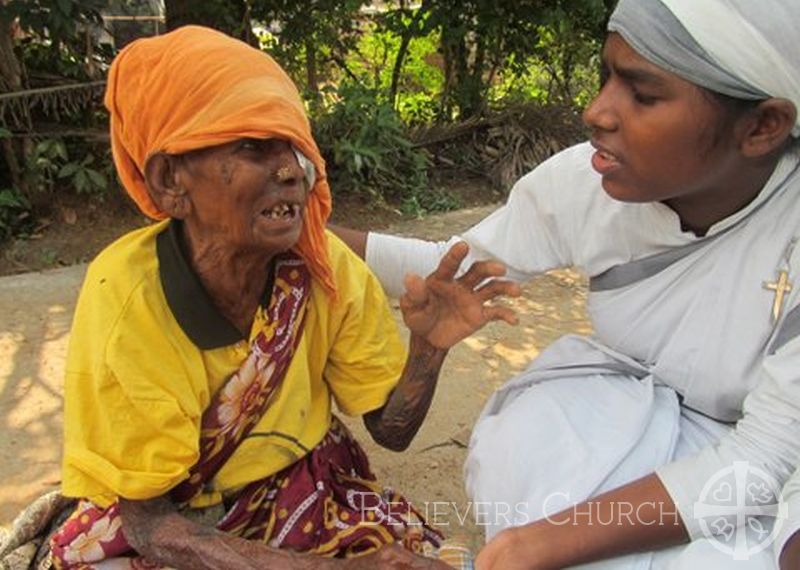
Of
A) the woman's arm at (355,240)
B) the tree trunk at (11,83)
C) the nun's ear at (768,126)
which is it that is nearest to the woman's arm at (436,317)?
the woman's arm at (355,240)

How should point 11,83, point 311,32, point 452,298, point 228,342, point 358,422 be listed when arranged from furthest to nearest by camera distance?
point 311,32, point 11,83, point 358,422, point 452,298, point 228,342

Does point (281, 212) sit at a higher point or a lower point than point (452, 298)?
higher

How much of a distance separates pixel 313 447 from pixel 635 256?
0.87m

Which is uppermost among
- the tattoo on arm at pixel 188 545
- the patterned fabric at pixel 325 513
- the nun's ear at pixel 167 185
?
the nun's ear at pixel 167 185

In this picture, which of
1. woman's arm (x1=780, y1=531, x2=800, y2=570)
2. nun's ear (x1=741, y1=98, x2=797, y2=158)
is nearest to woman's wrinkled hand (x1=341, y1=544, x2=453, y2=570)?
woman's arm (x1=780, y1=531, x2=800, y2=570)

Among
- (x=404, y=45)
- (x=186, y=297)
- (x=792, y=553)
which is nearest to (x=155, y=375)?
(x=186, y=297)

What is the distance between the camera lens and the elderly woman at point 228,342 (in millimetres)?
1539

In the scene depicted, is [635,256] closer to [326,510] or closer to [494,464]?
[494,464]

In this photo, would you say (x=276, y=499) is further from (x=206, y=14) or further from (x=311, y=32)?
(x=311, y=32)

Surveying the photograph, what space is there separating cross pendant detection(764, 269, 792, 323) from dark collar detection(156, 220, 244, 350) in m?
1.12

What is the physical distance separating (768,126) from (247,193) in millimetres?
995

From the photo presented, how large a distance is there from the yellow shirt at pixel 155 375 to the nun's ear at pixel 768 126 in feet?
2.86

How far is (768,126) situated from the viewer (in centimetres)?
157

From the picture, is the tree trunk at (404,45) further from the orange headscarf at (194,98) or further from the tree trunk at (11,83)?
the orange headscarf at (194,98)
